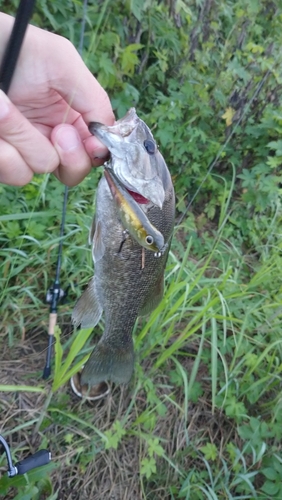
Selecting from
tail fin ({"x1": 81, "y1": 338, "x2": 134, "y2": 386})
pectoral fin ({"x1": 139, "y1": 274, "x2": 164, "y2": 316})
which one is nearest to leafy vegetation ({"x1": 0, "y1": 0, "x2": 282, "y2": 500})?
tail fin ({"x1": 81, "y1": 338, "x2": 134, "y2": 386})

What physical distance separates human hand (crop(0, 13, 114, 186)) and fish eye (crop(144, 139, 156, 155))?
123 mm

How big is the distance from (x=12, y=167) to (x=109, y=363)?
0.83 metres

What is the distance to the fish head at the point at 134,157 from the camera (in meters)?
1.10

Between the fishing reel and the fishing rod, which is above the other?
the fishing rod

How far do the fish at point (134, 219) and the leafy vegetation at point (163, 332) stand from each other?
0.79 meters

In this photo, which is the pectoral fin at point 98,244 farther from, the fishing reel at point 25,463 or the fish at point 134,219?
the fishing reel at point 25,463

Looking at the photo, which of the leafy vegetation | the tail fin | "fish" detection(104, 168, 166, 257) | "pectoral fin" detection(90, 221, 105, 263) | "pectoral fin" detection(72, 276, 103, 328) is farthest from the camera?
the leafy vegetation

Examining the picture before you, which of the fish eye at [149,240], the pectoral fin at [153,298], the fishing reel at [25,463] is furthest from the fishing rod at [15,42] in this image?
the fishing reel at [25,463]

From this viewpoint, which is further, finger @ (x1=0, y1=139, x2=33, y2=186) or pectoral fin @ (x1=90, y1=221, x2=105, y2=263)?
pectoral fin @ (x1=90, y1=221, x2=105, y2=263)

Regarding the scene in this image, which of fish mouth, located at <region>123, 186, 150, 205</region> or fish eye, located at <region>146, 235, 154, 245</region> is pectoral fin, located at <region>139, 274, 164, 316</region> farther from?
fish eye, located at <region>146, 235, 154, 245</region>

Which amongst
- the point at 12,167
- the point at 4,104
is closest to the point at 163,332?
the point at 12,167

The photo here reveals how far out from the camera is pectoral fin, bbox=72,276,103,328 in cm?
140

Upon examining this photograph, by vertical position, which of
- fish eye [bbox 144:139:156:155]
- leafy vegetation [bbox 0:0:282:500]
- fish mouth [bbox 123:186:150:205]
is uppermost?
fish eye [bbox 144:139:156:155]

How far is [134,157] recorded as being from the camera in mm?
1148
